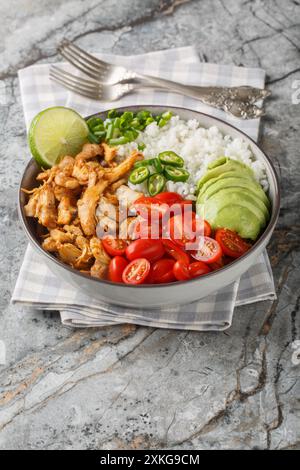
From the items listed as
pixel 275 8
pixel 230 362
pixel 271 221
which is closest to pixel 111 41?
pixel 275 8

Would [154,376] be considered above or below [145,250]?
below

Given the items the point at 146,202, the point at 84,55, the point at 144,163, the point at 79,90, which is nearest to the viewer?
the point at 146,202

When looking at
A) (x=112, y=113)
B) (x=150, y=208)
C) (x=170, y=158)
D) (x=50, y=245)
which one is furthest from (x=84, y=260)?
(x=112, y=113)

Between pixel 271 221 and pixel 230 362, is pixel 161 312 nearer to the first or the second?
→ pixel 230 362

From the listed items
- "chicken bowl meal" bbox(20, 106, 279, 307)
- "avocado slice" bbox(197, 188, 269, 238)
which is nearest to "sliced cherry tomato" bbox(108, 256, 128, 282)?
"chicken bowl meal" bbox(20, 106, 279, 307)

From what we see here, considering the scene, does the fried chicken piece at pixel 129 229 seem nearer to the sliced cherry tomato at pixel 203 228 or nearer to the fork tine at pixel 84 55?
the sliced cherry tomato at pixel 203 228

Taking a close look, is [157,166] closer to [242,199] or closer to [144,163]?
[144,163]

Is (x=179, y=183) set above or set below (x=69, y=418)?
above
